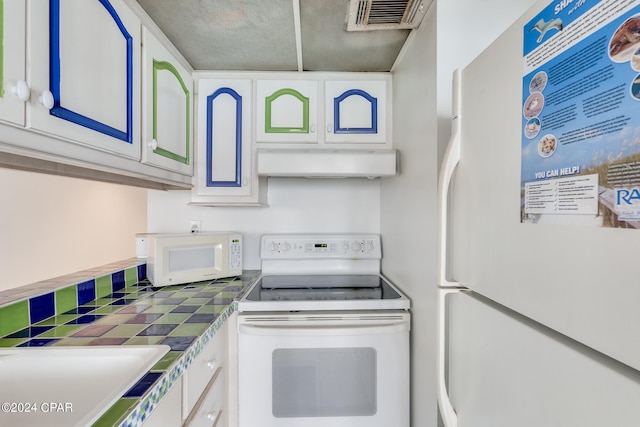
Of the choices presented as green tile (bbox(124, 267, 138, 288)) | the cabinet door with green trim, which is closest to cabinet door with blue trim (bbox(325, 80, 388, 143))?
the cabinet door with green trim

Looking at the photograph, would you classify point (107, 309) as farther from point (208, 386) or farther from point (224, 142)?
point (224, 142)

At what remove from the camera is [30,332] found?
932 mm

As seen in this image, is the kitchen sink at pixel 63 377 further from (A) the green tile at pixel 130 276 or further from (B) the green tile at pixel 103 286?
(A) the green tile at pixel 130 276

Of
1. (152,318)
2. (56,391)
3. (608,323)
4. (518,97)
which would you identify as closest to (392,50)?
(518,97)

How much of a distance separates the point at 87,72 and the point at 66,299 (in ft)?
2.65

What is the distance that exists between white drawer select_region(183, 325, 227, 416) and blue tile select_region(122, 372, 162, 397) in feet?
0.55

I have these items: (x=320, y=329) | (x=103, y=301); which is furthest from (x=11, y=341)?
(x=320, y=329)

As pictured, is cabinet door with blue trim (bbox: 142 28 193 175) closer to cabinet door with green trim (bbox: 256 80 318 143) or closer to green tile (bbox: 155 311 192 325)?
cabinet door with green trim (bbox: 256 80 318 143)

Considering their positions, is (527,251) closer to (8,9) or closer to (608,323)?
(608,323)

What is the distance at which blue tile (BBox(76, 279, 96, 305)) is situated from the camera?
→ 3.91 feet

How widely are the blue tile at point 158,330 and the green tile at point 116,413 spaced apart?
33 cm

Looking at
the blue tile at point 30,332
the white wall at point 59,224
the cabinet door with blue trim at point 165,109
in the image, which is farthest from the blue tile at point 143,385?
the white wall at point 59,224

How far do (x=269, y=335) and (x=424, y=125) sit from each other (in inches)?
40.9

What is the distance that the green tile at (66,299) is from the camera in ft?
3.58
